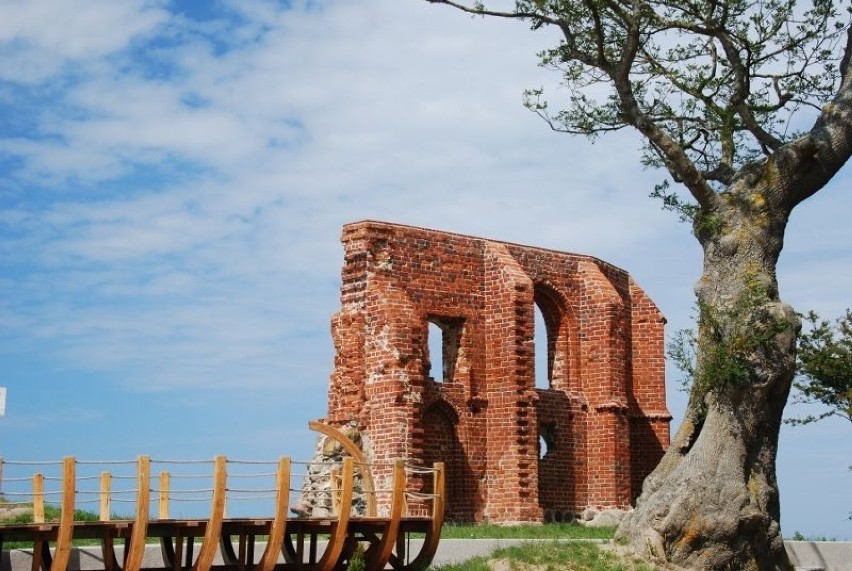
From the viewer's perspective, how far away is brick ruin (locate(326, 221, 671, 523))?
2931 centimetres

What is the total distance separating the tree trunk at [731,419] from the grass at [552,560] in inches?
16.8

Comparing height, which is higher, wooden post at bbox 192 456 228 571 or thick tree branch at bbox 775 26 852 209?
thick tree branch at bbox 775 26 852 209

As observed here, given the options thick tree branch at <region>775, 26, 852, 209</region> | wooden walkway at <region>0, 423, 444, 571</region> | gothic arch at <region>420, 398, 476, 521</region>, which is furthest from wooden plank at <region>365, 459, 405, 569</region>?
gothic arch at <region>420, 398, 476, 521</region>

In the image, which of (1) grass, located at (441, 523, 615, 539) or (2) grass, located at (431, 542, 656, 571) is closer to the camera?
(2) grass, located at (431, 542, 656, 571)

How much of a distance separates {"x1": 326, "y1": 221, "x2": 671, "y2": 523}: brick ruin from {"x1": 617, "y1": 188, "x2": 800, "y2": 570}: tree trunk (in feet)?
26.8

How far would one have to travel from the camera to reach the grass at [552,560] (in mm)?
20641

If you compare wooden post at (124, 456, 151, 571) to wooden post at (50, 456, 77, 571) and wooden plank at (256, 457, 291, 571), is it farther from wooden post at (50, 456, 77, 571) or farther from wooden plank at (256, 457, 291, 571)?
wooden plank at (256, 457, 291, 571)

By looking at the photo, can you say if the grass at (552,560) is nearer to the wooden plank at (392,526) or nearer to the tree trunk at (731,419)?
the tree trunk at (731,419)

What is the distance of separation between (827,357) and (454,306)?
7.69 meters

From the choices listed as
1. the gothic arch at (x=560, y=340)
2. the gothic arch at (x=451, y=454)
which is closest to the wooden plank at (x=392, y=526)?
the gothic arch at (x=451, y=454)

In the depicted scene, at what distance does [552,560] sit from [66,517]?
7.23 meters

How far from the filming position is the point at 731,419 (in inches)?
848

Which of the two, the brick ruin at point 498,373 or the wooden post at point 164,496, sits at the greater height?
the brick ruin at point 498,373

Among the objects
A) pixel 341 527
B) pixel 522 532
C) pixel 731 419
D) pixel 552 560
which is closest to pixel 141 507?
pixel 341 527
